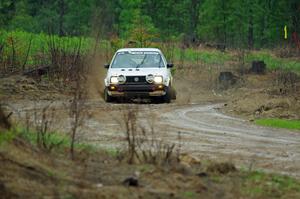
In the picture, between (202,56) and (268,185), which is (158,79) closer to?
(268,185)

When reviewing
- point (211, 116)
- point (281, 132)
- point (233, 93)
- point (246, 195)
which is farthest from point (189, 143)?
point (233, 93)

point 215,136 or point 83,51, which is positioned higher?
point 83,51

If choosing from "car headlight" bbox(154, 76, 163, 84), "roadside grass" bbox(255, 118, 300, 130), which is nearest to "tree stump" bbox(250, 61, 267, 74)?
"car headlight" bbox(154, 76, 163, 84)

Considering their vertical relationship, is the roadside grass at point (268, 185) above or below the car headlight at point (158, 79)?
below

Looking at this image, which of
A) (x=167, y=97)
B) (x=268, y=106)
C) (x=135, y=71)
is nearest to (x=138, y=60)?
(x=135, y=71)

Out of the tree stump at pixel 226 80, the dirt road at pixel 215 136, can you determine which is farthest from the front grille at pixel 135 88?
the tree stump at pixel 226 80

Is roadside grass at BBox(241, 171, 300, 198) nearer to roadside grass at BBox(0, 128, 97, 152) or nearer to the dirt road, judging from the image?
the dirt road

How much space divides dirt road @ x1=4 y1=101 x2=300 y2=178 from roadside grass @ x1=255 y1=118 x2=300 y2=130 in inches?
17.4

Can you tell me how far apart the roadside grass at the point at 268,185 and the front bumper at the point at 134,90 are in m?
13.3

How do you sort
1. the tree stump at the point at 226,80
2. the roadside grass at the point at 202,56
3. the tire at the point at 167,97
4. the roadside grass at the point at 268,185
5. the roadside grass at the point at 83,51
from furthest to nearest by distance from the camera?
the roadside grass at the point at 202,56 < the tree stump at the point at 226,80 < the roadside grass at the point at 83,51 < the tire at the point at 167,97 < the roadside grass at the point at 268,185

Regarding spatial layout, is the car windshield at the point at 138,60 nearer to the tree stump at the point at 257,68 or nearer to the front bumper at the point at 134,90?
the front bumper at the point at 134,90

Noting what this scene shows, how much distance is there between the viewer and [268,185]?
1029 cm

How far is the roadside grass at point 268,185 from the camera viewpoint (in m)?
9.84

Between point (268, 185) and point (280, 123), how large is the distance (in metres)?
10.1
